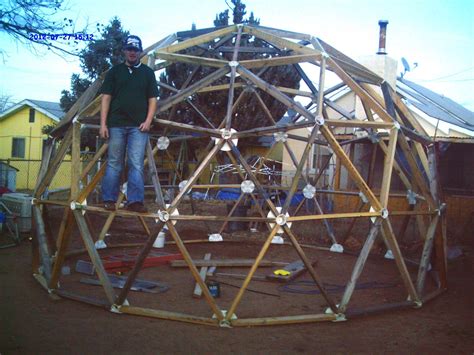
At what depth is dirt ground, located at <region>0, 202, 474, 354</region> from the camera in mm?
5246

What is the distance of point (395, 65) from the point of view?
56.9 ft

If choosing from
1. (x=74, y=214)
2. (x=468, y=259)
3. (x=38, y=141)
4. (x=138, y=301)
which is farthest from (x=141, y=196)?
(x=38, y=141)

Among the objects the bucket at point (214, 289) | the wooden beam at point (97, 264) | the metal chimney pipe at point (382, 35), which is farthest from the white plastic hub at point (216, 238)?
the metal chimney pipe at point (382, 35)

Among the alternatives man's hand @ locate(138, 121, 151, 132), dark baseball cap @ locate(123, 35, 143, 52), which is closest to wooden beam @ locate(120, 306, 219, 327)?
man's hand @ locate(138, 121, 151, 132)

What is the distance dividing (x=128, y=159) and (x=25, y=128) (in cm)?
2355

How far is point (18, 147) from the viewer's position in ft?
91.1

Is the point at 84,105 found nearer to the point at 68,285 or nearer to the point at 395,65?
the point at 68,285

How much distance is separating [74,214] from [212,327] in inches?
94.8

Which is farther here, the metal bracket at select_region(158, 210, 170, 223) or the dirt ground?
the metal bracket at select_region(158, 210, 170, 223)

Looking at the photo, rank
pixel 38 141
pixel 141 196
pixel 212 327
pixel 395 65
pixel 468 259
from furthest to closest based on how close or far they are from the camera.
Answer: pixel 38 141, pixel 395 65, pixel 468 259, pixel 141 196, pixel 212 327

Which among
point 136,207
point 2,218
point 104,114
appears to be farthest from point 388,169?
point 2,218

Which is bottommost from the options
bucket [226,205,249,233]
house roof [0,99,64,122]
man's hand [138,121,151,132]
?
bucket [226,205,249,233]

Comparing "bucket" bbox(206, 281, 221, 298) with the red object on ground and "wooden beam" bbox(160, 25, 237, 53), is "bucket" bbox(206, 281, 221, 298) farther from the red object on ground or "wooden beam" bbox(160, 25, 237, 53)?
"wooden beam" bbox(160, 25, 237, 53)

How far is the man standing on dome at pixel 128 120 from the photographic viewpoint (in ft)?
20.7
